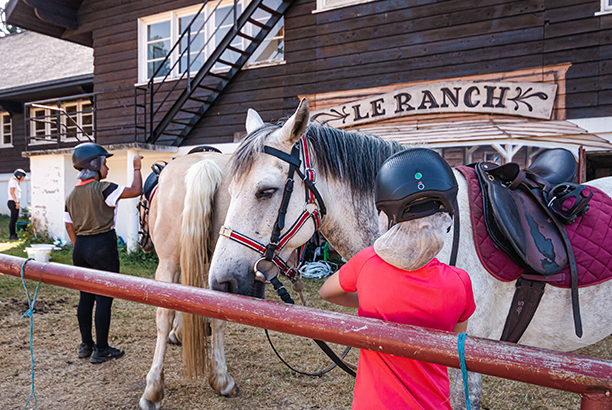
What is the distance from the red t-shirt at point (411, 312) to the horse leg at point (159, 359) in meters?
2.21

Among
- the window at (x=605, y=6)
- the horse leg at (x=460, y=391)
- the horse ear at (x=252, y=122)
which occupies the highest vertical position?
the window at (x=605, y=6)

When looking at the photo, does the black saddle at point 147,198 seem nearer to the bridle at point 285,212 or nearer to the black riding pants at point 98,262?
the black riding pants at point 98,262

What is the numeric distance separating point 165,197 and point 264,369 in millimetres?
1836

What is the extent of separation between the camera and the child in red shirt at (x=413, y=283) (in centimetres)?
115

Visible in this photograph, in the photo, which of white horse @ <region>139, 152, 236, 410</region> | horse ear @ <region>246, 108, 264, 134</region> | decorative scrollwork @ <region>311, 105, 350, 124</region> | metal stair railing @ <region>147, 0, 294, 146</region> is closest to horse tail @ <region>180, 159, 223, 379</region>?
white horse @ <region>139, 152, 236, 410</region>

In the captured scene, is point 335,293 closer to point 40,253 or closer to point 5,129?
point 40,253

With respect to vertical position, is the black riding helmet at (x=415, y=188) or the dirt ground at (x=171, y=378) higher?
the black riding helmet at (x=415, y=188)

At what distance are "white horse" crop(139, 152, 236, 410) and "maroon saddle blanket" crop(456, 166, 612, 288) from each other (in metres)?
1.81

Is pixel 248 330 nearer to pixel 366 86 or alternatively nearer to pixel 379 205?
pixel 379 205

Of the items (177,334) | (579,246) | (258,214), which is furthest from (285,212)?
(177,334)

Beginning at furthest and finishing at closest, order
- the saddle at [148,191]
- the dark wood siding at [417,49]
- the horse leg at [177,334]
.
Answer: the dark wood siding at [417,49]
the horse leg at [177,334]
the saddle at [148,191]

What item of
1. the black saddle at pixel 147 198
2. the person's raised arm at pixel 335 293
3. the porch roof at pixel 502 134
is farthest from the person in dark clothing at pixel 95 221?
the porch roof at pixel 502 134

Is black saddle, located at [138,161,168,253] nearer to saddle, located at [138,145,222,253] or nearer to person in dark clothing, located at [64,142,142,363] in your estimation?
saddle, located at [138,145,222,253]

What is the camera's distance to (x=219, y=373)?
3.10 m
